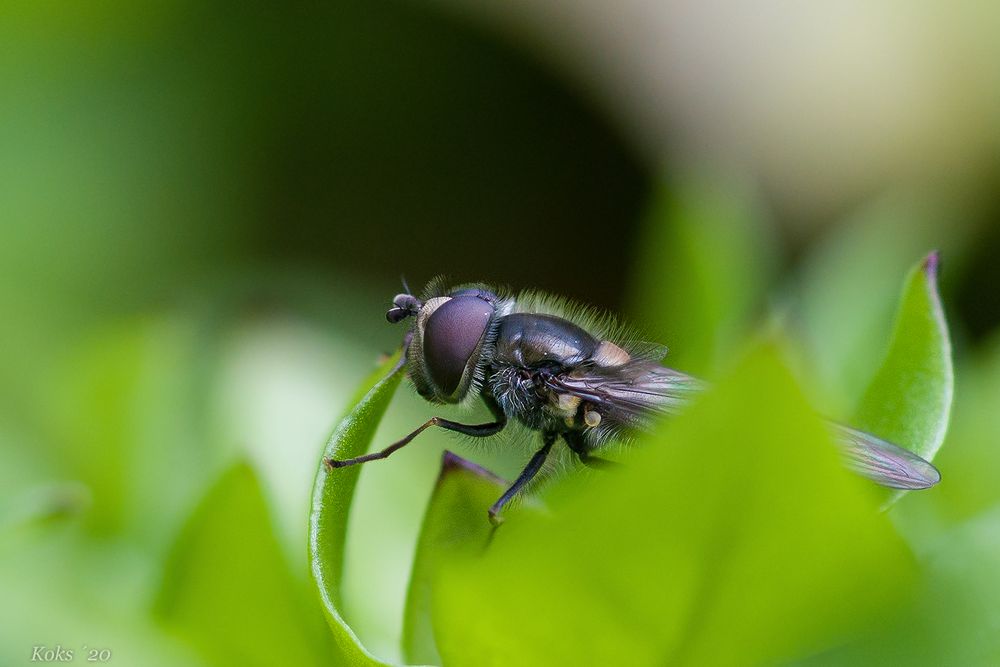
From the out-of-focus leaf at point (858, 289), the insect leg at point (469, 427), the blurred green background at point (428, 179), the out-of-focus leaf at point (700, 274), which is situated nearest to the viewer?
→ the insect leg at point (469, 427)

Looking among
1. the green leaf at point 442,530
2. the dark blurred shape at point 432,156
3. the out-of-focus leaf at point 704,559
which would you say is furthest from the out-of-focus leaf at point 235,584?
the dark blurred shape at point 432,156

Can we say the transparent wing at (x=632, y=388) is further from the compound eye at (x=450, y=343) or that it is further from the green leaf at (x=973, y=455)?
the green leaf at (x=973, y=455)

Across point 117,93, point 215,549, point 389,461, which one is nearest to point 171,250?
point 117,93

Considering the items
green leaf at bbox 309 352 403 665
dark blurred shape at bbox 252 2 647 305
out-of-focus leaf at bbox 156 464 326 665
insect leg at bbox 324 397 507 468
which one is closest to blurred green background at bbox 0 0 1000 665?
dark blurred shape at bbox 252 2 647 305

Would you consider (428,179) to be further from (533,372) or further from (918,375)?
(918,375)

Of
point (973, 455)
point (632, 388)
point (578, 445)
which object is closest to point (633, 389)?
point (632, 388)

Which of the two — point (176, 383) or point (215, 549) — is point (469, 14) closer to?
point (176, 383)
